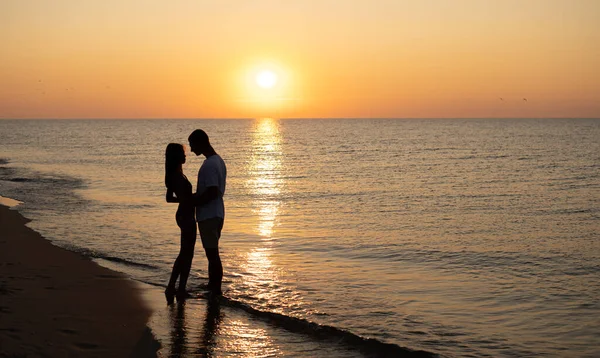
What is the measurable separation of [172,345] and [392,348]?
2.30m

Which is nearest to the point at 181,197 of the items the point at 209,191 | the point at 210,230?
the point at 209,191

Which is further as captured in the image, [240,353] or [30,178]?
[30,178]

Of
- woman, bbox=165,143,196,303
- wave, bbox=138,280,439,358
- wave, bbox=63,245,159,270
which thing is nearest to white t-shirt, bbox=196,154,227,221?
woman, bbox=165,143,196,303

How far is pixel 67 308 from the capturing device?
7770 mm

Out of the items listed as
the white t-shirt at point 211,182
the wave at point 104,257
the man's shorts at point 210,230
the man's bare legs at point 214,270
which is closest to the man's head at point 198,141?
the white t-shirt at point 211,182

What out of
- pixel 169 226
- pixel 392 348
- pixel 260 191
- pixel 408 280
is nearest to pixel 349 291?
pixel 408 280

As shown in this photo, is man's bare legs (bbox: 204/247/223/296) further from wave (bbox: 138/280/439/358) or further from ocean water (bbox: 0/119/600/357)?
ocean water (bbox: 0/119/600/357)

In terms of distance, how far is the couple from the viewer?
7711mm

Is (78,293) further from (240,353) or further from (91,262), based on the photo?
(240,353)

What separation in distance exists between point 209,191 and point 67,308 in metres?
2.18

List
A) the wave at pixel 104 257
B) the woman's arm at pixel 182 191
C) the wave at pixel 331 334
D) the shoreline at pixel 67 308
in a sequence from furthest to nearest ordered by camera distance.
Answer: the wave at pixel 104 257 < the woman's arm at pixel 182 191 < the wave at pixel 331 334 < the shoreline at pixel 67 308

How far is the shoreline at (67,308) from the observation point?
6.43m

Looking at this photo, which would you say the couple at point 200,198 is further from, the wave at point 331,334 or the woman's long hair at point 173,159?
the wave at point 331,334

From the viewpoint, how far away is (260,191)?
24.7 meters
